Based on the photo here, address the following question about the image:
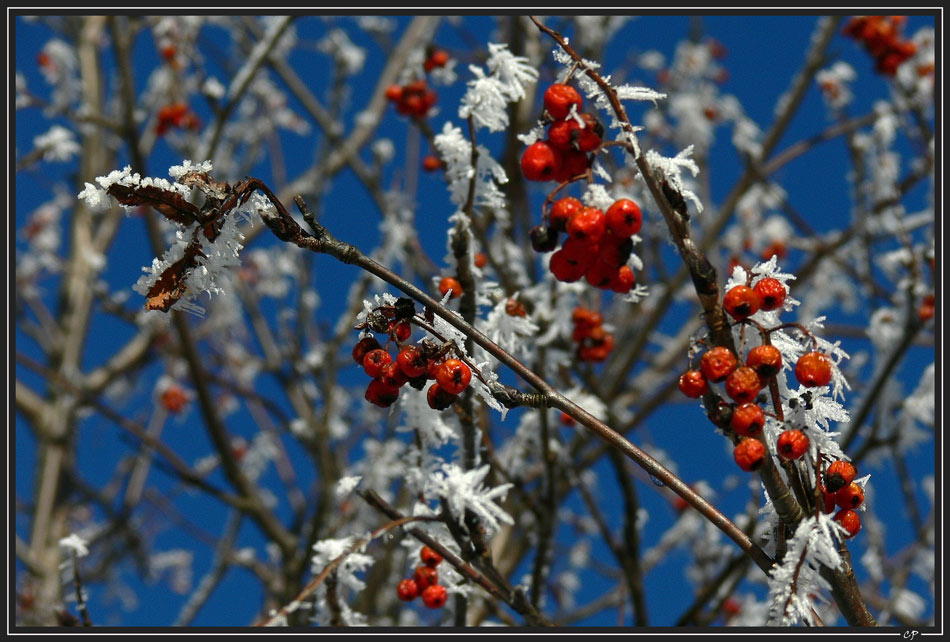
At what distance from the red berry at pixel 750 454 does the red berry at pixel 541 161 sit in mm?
840

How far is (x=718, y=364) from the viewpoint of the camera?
1.86 metres

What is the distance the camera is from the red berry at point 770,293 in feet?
6.38

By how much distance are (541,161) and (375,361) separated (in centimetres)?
67

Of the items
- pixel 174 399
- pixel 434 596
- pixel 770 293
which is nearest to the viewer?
pixel 770 293

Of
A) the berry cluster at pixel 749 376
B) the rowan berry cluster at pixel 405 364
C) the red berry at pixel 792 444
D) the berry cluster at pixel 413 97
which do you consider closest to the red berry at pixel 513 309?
the rowan berry cluster at pixel 405 364

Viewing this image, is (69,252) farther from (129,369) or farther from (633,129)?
(633,129)

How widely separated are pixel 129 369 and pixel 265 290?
1567 millimetres

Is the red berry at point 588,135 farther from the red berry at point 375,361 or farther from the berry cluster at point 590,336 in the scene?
the berry cluster at point 590,336

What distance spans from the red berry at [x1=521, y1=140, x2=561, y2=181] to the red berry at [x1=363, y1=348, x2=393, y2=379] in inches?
23.4

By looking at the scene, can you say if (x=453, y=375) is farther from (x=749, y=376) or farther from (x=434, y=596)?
(x=434, y=596)

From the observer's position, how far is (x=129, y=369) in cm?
822

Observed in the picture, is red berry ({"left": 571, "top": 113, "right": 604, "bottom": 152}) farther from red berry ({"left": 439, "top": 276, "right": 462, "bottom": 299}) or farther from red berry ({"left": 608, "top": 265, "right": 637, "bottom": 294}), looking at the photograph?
red berry ({"left": 439, "top": 276, "right": 462, "bottom": 299})

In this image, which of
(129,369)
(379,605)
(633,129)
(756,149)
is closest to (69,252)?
(129,369)

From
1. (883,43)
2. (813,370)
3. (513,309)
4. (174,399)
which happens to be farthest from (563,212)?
(174,399)
